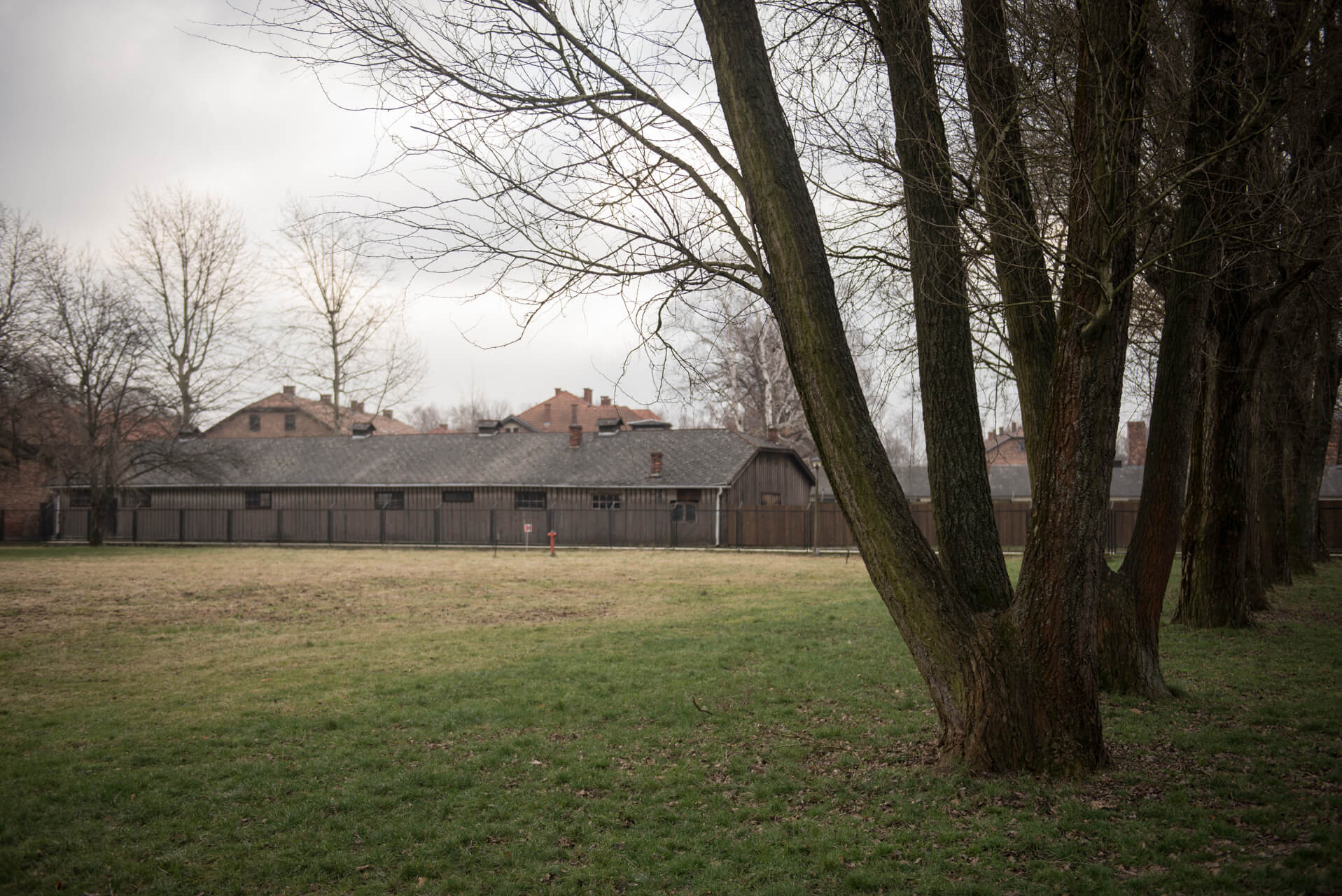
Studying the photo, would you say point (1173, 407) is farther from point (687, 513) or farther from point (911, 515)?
point (687, 513)

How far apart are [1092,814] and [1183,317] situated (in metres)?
4.70

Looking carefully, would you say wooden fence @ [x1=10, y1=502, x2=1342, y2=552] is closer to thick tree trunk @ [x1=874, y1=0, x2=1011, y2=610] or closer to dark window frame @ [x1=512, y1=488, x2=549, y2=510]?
dark window frame @ [x1=512, y1=488, x2=549, y2=510]

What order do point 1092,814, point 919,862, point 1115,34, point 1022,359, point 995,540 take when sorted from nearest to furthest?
point 919,862, point 1092,814, point 1115,34, point 995,540, point 1022,359

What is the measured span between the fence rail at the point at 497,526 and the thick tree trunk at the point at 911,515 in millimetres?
23395

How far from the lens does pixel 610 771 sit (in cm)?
575

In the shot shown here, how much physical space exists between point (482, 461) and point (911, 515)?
107 feet

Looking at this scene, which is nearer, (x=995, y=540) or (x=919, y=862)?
(x=919, y=862)

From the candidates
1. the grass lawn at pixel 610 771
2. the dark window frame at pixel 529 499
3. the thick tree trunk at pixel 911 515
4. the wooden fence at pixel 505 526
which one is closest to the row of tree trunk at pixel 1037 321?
the thick tree trunk at pixel 911 515

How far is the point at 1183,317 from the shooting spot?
750cm

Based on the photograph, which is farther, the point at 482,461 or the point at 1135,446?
the point at 1135,446

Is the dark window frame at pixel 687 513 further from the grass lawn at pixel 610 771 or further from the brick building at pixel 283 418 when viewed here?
the brick building at pixel 283 418

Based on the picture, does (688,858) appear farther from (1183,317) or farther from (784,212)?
(1183,317)

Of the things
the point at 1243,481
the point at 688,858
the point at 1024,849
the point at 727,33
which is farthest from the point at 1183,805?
the point at 1243,481

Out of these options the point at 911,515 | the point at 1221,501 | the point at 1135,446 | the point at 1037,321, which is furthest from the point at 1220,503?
the point at 1135,446
